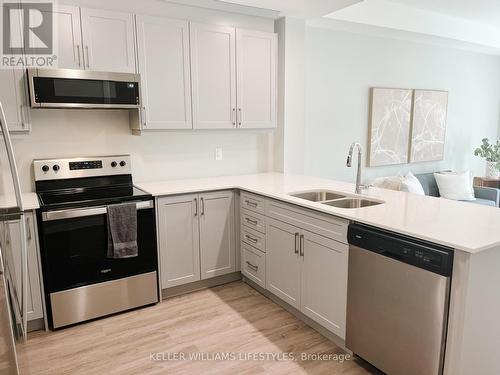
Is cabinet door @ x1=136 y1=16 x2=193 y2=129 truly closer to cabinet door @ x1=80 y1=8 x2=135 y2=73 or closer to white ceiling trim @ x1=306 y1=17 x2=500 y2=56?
cabinet door @ x1=80 y1=8 x2=135 y2=73

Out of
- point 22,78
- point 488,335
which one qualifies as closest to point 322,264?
point 488,335

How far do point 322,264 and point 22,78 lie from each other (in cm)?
236

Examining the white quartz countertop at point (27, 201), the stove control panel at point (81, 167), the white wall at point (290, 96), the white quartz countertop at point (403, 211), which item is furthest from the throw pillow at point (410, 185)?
the white quartz countertop at point (27, 201)

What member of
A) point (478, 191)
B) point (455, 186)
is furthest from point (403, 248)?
point (478, 191)

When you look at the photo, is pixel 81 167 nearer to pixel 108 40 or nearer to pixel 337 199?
pixel 108 40

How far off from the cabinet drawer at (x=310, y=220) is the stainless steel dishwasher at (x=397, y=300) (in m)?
0.10

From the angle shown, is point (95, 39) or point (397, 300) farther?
point (95, 39)

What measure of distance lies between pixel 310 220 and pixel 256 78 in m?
1.67

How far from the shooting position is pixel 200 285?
10.7 feet

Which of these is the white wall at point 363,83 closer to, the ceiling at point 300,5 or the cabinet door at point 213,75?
the ceiling at point 300,5

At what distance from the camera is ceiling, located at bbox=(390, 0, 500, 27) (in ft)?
13.4

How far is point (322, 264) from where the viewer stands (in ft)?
7.82

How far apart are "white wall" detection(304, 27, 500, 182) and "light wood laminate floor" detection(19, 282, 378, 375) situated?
2020 millimetres

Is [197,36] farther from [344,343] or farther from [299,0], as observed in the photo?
[344,343]
